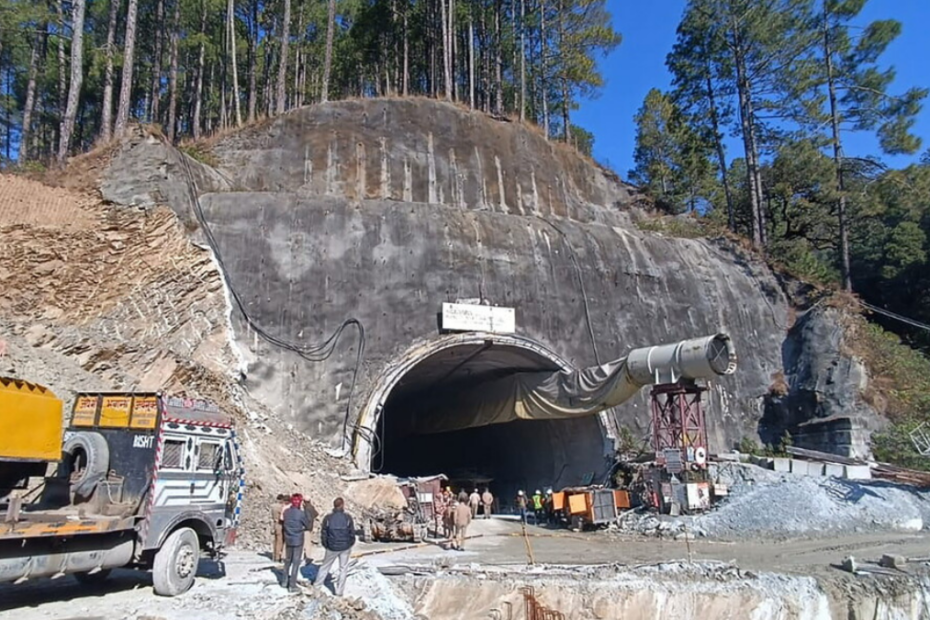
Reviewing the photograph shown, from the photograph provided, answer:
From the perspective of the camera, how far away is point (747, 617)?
41.3 feet

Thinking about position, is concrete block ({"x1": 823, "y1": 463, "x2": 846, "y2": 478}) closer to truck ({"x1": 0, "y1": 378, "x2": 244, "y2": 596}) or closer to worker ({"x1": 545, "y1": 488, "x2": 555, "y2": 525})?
worker ({"x1": 545, "y1": 488, "x2": 555, "y2": 525})

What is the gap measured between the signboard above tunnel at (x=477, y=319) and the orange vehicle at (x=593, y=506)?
20.2 feet

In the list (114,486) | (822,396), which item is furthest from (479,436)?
(114,486)

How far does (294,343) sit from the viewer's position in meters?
22.1

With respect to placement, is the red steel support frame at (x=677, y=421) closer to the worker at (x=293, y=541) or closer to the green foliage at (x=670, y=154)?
the worker at (x=293, y=541)

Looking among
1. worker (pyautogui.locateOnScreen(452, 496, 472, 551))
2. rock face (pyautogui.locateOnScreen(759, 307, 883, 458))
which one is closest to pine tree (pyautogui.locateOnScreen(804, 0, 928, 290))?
rock face (pyautogui.locateOnScreen(759, 307, 883, 458))

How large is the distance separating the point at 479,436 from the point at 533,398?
32.1ft

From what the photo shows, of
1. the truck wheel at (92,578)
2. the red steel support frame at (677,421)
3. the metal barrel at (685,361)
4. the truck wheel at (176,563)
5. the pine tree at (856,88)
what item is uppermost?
the pine tree at (856,88)

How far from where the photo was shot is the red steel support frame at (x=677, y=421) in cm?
2073

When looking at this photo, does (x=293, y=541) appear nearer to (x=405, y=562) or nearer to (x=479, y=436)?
(x=405, y=562)

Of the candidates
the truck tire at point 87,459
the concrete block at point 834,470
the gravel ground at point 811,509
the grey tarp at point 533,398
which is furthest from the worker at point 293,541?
the concrete block at point 834,470

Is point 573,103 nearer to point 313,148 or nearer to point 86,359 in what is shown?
point 313,148

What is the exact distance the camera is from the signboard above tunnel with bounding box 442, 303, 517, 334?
23.9 metres

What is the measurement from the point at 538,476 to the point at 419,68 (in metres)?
31.4
